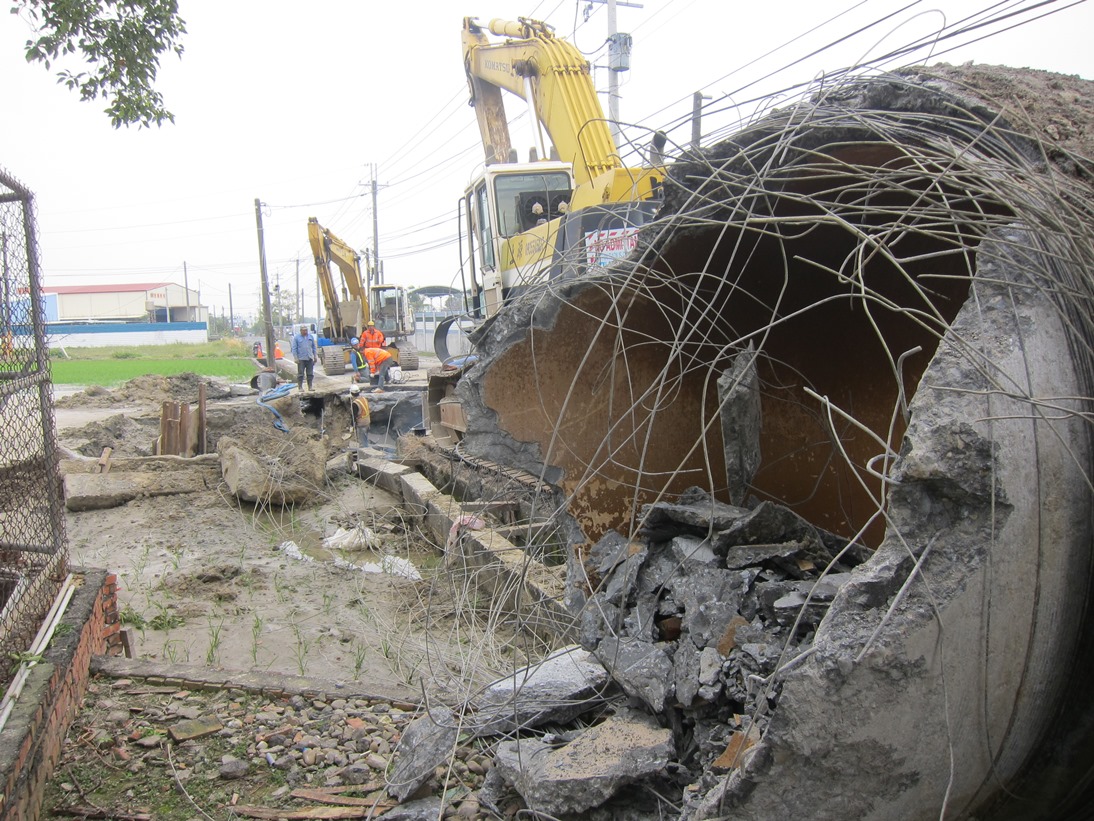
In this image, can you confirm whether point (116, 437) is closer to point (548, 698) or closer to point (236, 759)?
point (236, 759)

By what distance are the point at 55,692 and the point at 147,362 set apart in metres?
46.6

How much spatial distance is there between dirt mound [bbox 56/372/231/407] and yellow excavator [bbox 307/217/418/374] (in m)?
3.71

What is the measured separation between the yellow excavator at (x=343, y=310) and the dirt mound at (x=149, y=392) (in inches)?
146

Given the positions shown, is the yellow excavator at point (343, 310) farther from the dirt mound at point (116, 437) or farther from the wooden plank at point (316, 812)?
the wooden plank at point (316, 812)

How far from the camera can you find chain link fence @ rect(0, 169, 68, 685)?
4199 millimetres

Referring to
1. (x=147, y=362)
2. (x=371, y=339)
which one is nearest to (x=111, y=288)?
(x=147, y=362)

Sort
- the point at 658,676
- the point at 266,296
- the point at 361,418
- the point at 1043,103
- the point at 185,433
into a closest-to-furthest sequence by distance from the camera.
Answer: the point at 1043,103
the point at 658,676
the point at 185,433
the point at 361,418
the point at 266,296

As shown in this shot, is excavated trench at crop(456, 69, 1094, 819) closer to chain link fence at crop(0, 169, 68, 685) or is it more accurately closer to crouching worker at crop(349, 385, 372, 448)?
chain link fence at crop(0, 169, 68, 685)

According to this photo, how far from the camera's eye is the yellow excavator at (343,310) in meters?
23.5

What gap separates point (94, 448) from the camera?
13031mm

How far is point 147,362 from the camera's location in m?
45.3

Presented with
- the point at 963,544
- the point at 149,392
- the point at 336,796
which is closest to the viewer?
the point at 963,544

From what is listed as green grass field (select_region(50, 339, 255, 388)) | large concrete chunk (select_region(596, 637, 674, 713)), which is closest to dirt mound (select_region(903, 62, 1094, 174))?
large concrete chunk (select_region(596, 637, 674, 713))

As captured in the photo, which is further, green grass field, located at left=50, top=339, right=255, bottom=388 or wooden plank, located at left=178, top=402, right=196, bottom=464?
green grass field, located at left=50, top=339, right=255, bottom=388
